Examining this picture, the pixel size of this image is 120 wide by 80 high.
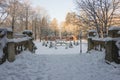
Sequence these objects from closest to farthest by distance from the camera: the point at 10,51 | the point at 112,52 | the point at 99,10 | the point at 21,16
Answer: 1. the point at 10,51
2. the point at 112,52
3. the point at 99,10
4. the point at 21,16

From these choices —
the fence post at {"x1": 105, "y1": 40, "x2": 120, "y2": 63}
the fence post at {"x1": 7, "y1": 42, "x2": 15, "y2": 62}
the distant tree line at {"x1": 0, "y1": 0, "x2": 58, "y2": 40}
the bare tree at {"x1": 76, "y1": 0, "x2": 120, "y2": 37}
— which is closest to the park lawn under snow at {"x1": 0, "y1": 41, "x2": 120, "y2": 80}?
the fence post at {"x1": 7, "y1": 42, "x2": 15, "y2": 62}

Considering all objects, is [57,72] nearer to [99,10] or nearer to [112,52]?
[112,52]

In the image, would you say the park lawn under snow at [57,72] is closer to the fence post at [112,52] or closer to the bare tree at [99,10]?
the fence post at [112,52]

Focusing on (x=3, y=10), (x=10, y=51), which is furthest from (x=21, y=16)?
(x=10, y=51)

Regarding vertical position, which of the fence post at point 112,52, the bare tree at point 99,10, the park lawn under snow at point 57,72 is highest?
the bare tree at point 99,10

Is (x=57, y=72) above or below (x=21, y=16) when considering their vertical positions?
below

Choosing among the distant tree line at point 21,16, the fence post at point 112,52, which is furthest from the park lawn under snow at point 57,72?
the distant tree line at point 21,16

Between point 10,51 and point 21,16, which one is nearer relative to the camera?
point 10,51

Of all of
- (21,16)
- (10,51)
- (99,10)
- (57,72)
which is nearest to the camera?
(57,72)

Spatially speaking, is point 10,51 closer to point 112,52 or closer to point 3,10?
point 112,52

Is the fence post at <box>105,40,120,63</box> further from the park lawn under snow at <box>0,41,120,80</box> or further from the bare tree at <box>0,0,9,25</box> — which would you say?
the bare tree at <box>0,0,9,25</box>

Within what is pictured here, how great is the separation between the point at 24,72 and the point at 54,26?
81.5 metres

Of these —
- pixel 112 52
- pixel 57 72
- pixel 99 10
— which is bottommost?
pixel 57 72

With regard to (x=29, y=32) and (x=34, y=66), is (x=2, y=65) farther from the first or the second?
(x=29, y=32)
